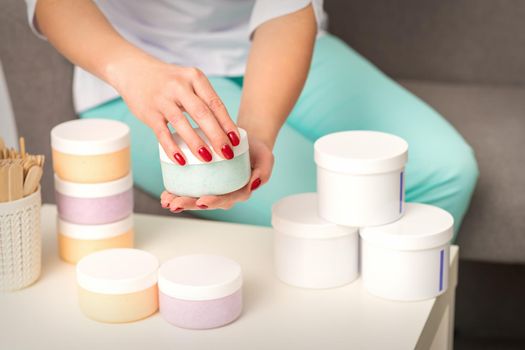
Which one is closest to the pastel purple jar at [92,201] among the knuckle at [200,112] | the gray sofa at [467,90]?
the knuckle at [200,112]

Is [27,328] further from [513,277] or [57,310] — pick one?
[513,277]

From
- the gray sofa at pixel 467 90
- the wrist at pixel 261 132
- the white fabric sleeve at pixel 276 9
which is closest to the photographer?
the wrist at pixel 261 132

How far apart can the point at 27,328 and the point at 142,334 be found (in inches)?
5.4

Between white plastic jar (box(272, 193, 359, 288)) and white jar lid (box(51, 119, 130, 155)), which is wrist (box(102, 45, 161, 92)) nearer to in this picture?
white jar lid (box(51, 119, 130, 155))

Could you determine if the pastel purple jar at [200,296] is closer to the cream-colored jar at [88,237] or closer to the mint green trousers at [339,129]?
the cream-colored jar at [88,237]

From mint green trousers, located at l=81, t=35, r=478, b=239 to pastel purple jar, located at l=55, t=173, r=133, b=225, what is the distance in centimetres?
32

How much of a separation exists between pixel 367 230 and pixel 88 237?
14.6 inches

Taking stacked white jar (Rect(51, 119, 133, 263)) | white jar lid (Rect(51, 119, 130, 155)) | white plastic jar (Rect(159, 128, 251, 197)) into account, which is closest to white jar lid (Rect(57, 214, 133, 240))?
stacked white jar (Rect(51, 119, 133, 263))

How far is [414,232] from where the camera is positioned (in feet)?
3.51

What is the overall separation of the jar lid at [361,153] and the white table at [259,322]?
0.16 meters

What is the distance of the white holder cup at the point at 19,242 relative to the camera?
1078 mm

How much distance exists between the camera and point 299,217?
1.12m

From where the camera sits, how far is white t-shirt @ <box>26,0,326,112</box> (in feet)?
5.05

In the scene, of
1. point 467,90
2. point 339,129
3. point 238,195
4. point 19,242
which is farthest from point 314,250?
point 467,90
